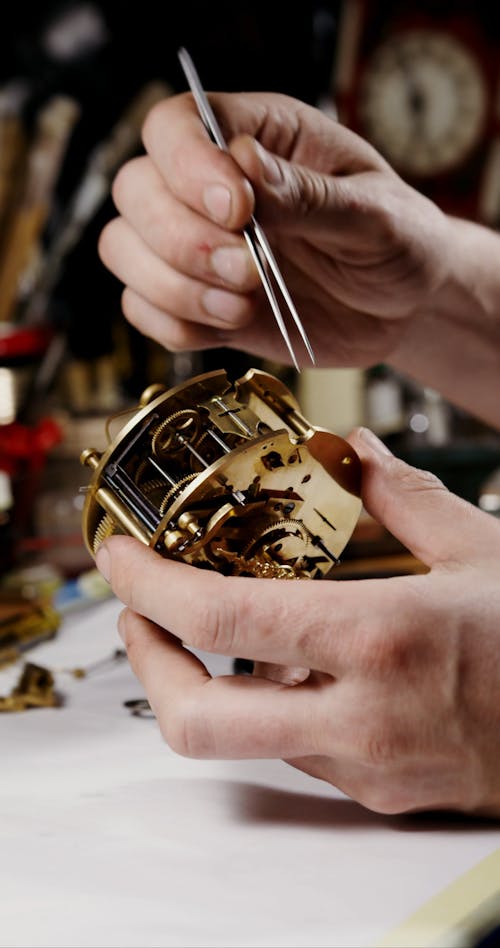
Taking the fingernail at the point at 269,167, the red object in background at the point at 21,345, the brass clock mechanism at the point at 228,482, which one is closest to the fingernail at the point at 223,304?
the fingernail at the point at 269,167

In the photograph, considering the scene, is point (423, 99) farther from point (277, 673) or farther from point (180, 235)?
point (277, 673)

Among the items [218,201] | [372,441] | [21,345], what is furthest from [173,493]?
[21,345]

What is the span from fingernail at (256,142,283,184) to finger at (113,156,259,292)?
0.06 meters

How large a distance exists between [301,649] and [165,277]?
497 mm

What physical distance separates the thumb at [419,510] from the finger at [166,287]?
0.87ft

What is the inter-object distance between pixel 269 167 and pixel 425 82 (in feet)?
8.55

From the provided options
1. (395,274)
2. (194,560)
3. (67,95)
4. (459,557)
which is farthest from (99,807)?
(67,95)

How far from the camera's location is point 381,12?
3186 millimetres

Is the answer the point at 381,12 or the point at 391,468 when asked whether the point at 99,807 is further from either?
the point at 381,12

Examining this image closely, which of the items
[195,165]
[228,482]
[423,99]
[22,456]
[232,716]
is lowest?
[22,456]

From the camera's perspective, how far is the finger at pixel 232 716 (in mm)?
563

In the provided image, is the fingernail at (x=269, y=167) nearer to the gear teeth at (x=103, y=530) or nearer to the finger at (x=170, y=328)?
the finger at (x=170, y=328)

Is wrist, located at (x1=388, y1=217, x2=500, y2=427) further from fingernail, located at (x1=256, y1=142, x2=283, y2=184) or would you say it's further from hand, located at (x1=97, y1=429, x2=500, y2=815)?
hand, located at (x1=97, y1=429, x2=500, y2=815)

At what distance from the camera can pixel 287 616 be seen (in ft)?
1.79
